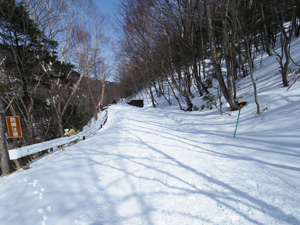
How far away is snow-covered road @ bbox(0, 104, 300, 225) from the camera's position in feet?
5.72

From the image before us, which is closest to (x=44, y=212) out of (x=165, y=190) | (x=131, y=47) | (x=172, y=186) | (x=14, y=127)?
(x=165, y=190)

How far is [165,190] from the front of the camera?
2201 mm

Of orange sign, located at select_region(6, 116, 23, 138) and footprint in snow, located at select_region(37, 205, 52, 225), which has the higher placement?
orange sign, located at select_region(6, 116, 23, 138)

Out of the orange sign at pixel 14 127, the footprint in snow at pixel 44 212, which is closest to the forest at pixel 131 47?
the orange sign at pixel 14 127

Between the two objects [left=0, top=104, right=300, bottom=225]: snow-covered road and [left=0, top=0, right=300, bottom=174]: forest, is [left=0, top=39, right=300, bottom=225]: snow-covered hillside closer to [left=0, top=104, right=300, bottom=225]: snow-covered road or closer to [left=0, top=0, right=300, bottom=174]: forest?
[left=0, top=104, right=300, bottom=225]: snow-covered road

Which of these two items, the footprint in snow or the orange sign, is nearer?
the footprint in snow

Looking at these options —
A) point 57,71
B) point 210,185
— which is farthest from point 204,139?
point 57,71

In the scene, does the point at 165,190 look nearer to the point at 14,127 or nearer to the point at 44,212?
the point at 44,212

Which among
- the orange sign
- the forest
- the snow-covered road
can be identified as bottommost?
the snow-covered road

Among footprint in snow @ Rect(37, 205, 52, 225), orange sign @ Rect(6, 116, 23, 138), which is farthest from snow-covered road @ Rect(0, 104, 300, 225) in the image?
orange sign @ Rect(6, 116, 23, 138)

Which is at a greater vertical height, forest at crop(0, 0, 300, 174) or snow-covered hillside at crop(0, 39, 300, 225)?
forest at crop(0, 0, 300, 174)

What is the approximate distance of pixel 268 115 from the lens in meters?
4.90

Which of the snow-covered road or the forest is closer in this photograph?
the snow-covered road

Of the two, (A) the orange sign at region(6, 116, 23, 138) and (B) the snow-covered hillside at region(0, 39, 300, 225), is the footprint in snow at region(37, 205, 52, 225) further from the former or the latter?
(A) the orange sign at region(6, 116, 23, 138)
